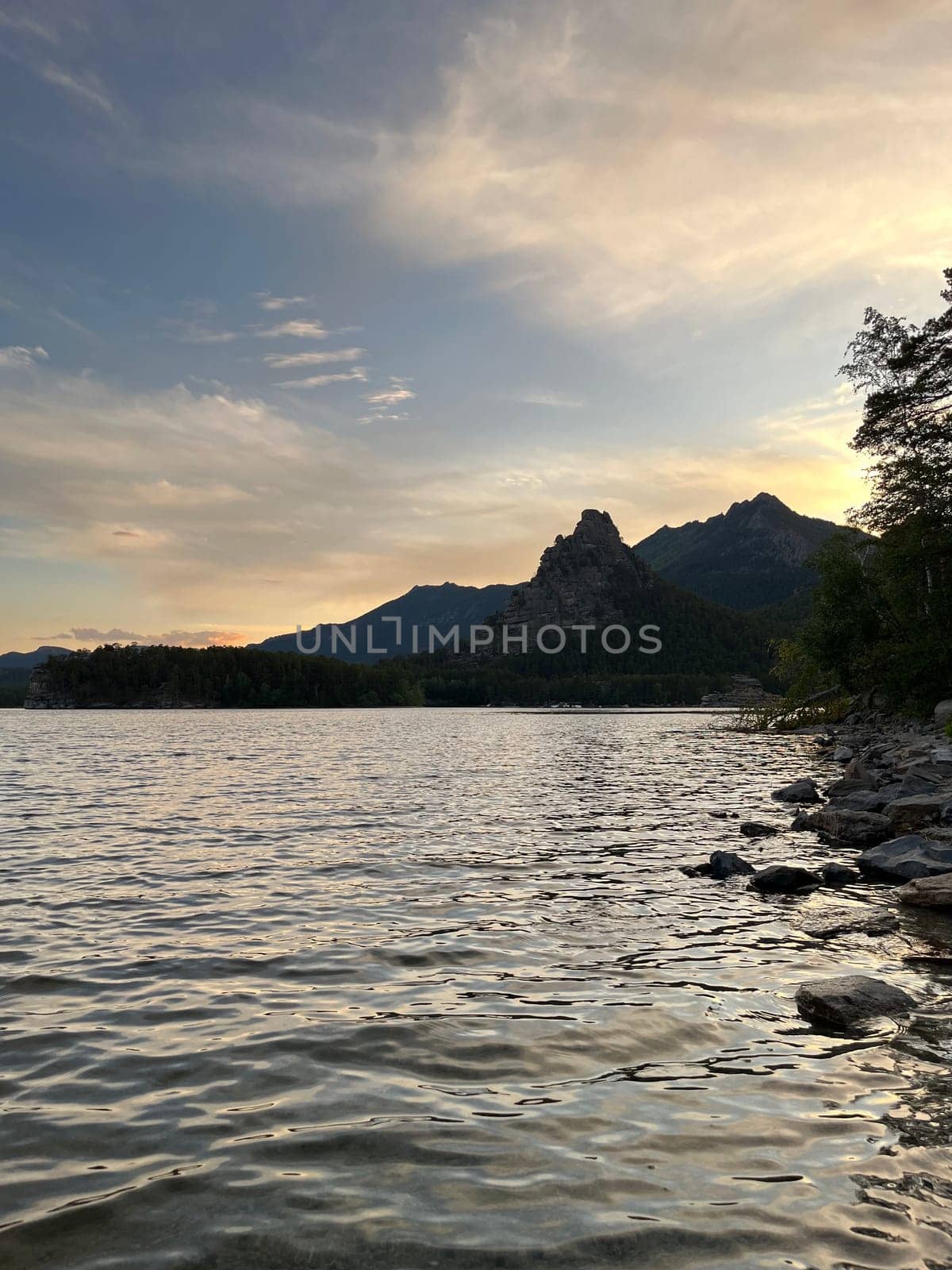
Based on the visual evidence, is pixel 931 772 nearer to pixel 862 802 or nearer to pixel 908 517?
pixel 862 802

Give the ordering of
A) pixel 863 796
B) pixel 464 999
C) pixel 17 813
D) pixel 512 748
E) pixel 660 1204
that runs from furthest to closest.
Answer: pixel 512 748 → pixel 17 813 → pixel 863 796 → pixel 464 999 → pixel 660 1204

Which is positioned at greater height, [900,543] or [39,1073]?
[900,543]

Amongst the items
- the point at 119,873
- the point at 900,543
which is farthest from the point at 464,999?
the point at 900,543

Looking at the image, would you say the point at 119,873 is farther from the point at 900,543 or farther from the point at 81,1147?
the point at 900,543

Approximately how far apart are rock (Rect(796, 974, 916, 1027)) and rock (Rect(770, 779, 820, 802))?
2206 cm

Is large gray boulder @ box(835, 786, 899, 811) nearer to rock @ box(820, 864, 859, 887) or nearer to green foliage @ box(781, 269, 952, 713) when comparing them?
rock @ box(820, 864, 859, 887)

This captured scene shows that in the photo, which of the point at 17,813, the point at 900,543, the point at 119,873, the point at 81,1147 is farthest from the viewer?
the point at 900,543

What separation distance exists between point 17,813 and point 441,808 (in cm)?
1555

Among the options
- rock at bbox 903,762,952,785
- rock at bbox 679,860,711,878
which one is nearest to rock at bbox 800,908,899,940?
rock at bbox 679,860,711,878

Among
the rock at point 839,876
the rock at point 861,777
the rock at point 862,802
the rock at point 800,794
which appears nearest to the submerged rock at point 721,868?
the rock at point 839,876

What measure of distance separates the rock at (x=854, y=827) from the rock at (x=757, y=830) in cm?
134

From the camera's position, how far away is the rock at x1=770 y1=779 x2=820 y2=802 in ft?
104

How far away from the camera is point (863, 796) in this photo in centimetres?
2753

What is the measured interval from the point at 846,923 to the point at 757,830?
419 inches
